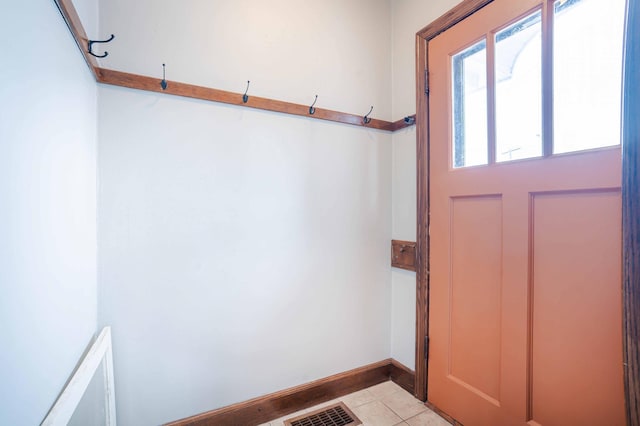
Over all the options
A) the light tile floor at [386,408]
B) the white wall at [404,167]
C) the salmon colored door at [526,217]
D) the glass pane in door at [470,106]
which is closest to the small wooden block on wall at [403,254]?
the white wall at [404,167]

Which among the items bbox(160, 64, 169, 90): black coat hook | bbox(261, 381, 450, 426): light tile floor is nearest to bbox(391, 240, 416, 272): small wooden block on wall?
bbox(261, 381, 450, 426): light tile floor

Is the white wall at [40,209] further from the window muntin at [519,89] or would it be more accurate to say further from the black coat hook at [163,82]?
the window muntin at [519,89]

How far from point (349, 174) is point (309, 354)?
3.65ft

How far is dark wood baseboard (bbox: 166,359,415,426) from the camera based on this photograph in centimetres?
141

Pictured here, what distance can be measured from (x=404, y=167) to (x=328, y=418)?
1.53 m

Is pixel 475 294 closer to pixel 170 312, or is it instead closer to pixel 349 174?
pixel 349 174

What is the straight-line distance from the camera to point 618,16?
38.2 inches

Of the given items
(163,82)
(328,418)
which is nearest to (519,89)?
(163,82)

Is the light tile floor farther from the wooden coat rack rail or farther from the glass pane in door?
the wooden coat rack rail

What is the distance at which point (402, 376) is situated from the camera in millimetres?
1809

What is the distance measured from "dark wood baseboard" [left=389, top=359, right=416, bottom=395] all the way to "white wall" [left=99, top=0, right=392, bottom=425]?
10cm

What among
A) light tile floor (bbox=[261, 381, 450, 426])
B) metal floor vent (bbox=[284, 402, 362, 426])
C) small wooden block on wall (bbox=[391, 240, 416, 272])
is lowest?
light tile floor (bbox=[261, 381, 450, 426])

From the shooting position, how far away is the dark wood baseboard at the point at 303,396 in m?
1.41

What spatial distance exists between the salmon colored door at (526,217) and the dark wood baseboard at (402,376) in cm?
13
